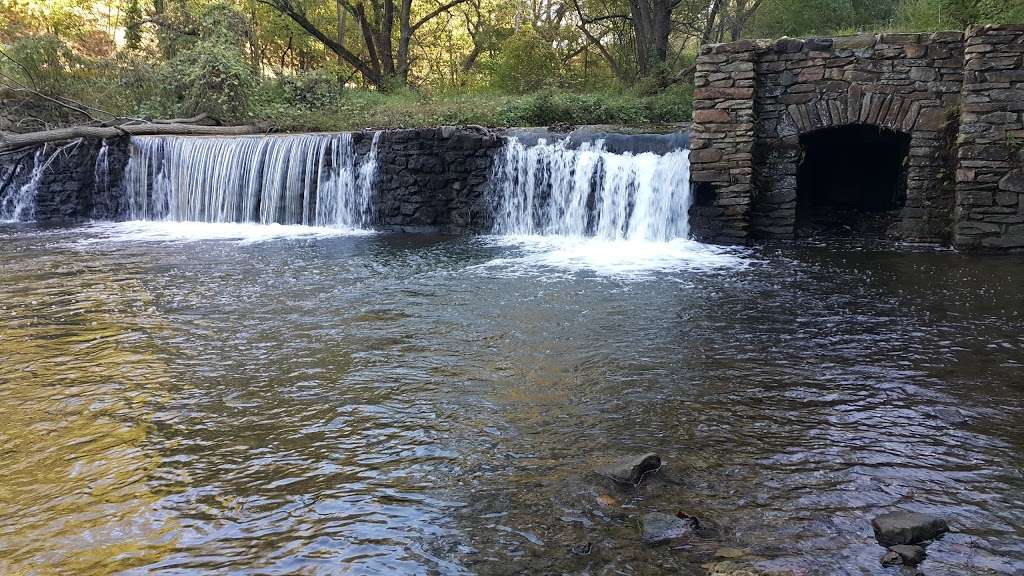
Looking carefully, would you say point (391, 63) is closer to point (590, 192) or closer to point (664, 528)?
point (590, 192)

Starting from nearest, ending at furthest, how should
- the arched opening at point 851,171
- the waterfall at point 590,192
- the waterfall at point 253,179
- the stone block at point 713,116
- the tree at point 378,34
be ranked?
the stone block at point 713,116, the waterfall at point 590,192, the arched opening at point 851,171, the waterfall at point 253,179, the tree at point 378,34

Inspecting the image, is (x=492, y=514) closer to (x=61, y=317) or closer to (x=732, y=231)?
(x=61, y=317)

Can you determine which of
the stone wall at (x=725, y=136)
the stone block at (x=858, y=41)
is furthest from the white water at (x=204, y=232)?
the stone block at (x=858, y=41)

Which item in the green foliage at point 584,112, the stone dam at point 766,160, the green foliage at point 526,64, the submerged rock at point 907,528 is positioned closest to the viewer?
the submerged rock at point 907,528

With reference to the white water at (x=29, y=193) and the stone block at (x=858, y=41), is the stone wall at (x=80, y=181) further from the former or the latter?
the stone block at (x=858, y=41)

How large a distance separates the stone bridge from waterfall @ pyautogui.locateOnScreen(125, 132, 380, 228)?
5.80m

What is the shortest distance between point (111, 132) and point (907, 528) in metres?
16.1

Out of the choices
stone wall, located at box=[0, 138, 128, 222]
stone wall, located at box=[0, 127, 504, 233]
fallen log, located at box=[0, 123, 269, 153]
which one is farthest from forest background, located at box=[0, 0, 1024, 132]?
stone wall, located at box=[0, 127, 504, 233]

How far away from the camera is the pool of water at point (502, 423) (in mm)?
2914

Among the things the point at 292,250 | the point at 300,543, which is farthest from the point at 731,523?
the point at 292,250

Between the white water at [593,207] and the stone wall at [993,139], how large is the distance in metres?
2.95

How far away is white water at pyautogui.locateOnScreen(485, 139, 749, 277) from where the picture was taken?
1005 centimetres

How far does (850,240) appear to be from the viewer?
10734 millimetres

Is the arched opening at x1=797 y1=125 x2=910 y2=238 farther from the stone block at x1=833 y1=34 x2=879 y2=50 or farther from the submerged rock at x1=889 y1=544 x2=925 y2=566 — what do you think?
the submerged rock at x1=889 y1=544 x2=925 y2=566
